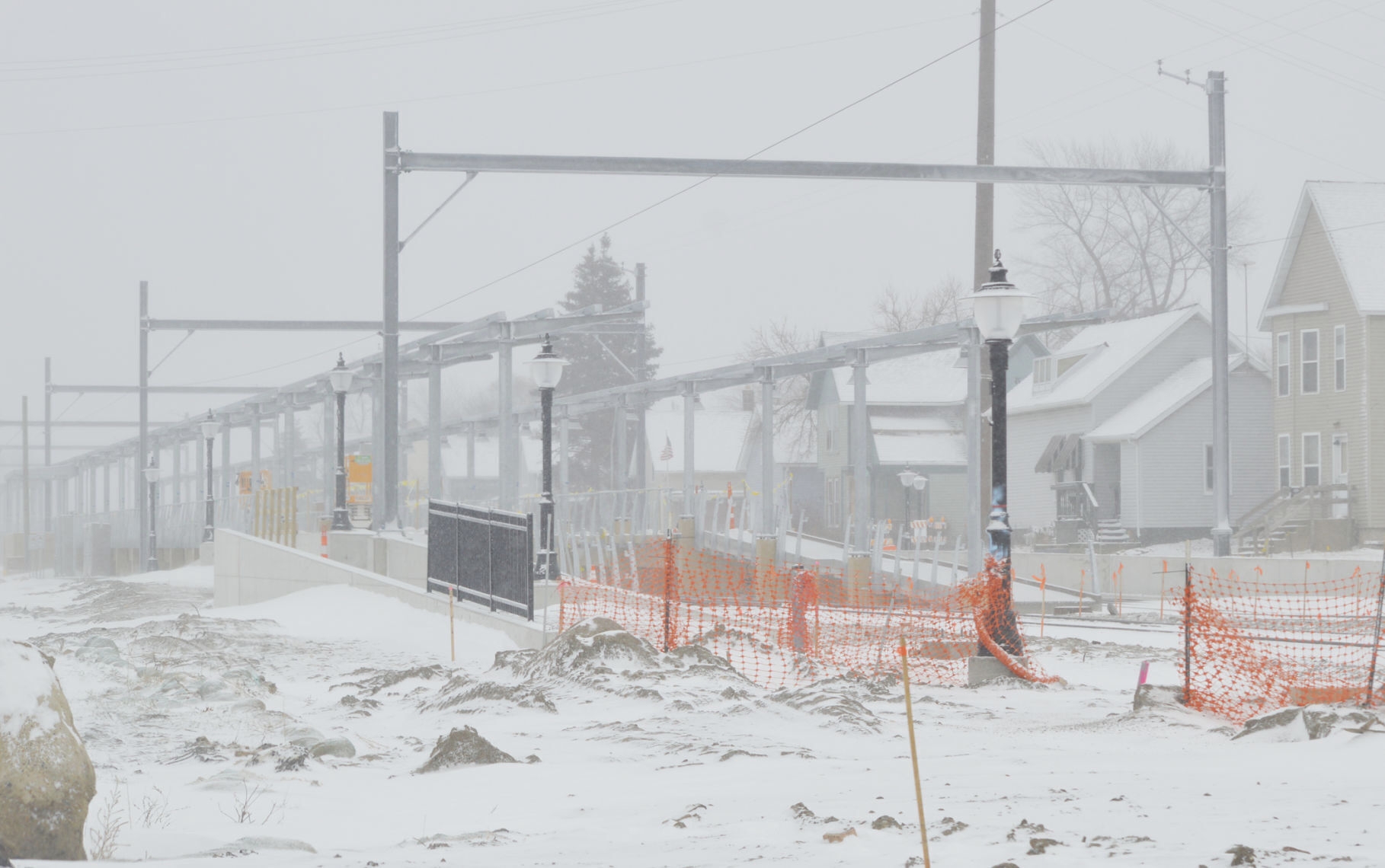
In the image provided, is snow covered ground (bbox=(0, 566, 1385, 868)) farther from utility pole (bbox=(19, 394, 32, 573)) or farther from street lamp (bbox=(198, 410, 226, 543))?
utility pole (bbox=(19, 394, 32, 573))

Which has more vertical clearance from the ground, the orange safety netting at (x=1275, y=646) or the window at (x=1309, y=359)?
the window at (x=1309, y=359)

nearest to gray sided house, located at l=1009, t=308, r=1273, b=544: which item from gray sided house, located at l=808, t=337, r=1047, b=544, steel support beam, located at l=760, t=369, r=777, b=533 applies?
gray sided house, located at l=808, t=337, r=1047, b=544

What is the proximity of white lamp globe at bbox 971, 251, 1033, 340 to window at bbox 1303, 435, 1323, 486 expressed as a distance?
3143 centimetres

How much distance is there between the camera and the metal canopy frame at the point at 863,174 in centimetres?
1966

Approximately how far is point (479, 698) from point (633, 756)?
2.87m

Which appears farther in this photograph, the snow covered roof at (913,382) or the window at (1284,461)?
the snow covered roof at (913,382)

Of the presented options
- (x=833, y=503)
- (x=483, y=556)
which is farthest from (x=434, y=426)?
(x=833, y=503)

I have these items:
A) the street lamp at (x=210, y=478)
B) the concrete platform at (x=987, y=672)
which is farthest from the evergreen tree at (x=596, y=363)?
the concrete platform at (x=987, y=672)

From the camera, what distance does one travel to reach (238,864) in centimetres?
602

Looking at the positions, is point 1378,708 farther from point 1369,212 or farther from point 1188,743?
point 1369,212

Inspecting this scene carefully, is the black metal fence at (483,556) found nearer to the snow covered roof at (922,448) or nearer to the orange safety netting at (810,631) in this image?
the orange safety netting at (810,631)

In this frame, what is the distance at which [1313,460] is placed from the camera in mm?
42250

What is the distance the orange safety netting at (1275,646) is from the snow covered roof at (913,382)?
2888cm

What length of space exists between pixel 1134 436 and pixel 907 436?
43.5 feet
